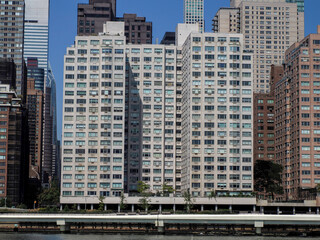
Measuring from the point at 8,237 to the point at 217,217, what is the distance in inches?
2071

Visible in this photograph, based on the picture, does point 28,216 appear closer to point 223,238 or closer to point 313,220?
point 223,238

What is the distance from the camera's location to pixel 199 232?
172 meters

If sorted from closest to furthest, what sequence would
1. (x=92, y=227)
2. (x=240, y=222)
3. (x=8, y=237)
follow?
(x=8, y=237) → (x=240, y=222) → (x=92, y=227)

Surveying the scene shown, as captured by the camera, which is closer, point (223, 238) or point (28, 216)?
point (223, 238)

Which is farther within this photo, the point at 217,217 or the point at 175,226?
the point at 175,226

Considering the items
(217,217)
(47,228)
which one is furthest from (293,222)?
(47,228)

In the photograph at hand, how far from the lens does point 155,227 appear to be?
17462 cm

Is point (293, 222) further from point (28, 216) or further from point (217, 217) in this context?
point (28, 216)

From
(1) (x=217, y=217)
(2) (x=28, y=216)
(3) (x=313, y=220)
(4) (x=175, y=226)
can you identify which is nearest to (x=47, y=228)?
(2) (x=28, y=216)

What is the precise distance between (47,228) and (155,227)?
1209 inches

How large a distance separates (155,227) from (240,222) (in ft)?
80.2

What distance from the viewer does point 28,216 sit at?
171 meters

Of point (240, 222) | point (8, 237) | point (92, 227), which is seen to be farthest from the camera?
point (92, 227)

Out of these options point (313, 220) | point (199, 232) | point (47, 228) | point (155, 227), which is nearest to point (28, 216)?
point (47, 228)
